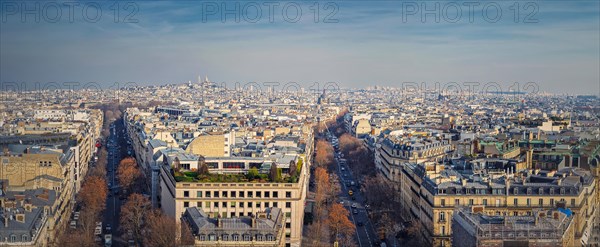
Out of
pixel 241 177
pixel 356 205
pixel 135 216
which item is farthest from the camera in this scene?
pixel 356 205

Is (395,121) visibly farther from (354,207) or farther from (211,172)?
(211,172)

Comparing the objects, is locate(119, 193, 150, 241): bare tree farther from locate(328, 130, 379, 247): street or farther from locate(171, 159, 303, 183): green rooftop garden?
locate(328, 130, 379, 247): street

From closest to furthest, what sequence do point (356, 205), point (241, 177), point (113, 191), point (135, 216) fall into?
point (241, 177), point (135, 216), point (356, 205), point (113, 191)

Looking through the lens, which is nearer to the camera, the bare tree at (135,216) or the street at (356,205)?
the bare tree at (135,216)

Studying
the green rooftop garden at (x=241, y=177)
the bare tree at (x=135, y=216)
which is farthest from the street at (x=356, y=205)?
the bare tree at (x=135, y=216)

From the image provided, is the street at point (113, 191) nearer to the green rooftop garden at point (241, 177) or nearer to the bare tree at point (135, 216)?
the bare tree at point (135, 216)

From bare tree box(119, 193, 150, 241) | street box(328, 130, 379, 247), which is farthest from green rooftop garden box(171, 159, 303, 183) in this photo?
street box(328, 130, 379, 247)

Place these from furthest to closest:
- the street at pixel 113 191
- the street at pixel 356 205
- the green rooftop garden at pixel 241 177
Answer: the street at pixel 113 191 < the street at pixel 356 205 < the green rooftop garden at pixel 241 177


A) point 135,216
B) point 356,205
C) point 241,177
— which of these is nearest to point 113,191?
point 135,216

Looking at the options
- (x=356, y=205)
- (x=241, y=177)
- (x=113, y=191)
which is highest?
(x=241, y=177)

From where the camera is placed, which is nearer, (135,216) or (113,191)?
(135,216)

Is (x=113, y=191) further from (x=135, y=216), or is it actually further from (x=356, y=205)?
(x=356, y=205)

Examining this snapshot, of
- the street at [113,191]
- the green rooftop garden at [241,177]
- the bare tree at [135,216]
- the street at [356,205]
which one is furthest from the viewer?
the street at [113,191]
